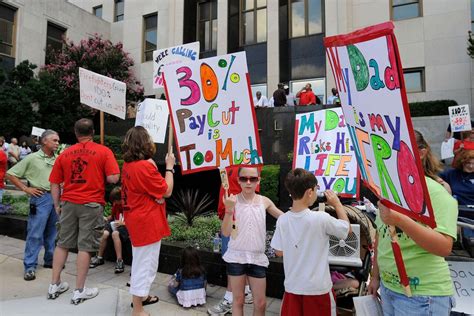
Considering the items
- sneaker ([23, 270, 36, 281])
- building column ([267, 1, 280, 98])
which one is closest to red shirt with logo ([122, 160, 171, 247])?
sneaker ([23, 270, 36, 281])

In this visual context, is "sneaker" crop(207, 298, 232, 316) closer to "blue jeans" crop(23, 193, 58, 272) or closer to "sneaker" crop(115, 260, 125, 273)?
"sneaker" crop(115, 260, 125, 273)

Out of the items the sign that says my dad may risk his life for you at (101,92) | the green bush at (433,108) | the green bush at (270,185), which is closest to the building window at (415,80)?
the green bush at (433,108)

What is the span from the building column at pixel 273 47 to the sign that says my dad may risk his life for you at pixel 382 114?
50.7ft

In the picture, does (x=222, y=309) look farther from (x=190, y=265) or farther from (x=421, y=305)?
(x=421, y=305)

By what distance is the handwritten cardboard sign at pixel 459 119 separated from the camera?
878cm

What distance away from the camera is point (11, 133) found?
17.4 metres

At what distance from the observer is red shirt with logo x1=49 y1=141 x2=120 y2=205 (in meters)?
4.11

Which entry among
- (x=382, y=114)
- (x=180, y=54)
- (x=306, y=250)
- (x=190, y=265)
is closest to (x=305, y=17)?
(x=180, y=54)

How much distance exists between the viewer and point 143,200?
144 inches

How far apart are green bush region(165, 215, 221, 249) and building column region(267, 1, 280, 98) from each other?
1170 centimetres

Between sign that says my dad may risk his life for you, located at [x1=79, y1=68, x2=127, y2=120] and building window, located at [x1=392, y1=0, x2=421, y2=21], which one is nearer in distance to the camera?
sign that says my dad may risk his life for you, located at [x1=79, y1=68, x2=127, y2=120]

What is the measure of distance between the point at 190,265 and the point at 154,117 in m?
3.62

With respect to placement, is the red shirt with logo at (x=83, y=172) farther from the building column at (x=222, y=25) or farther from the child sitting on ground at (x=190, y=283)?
the building column at (x=222, y=25)

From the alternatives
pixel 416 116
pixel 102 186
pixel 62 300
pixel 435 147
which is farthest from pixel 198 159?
pixel 416 116
